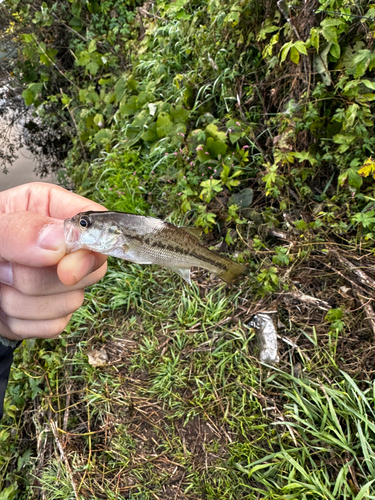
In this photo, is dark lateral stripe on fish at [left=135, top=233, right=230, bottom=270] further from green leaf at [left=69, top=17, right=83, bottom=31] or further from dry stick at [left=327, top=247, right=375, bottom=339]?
green leaf at [left=69, top=17, right=83, bottom=31]

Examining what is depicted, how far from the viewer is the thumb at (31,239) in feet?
5.17

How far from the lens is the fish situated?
1.74 meters

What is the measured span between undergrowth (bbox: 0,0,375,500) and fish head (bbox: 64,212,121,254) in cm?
165

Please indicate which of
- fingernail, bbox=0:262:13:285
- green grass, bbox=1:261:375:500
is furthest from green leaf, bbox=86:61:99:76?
fingernail, bbox=0:262:13:285

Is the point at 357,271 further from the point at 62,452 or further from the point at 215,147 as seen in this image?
the point at 62,452

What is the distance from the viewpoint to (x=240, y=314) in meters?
3.19

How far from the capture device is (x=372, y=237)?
290cm

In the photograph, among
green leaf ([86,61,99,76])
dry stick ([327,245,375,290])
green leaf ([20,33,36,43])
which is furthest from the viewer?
green leaf ([20,33,36,43])

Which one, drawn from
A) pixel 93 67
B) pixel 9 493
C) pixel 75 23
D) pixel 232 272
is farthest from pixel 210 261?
pixel 75 23

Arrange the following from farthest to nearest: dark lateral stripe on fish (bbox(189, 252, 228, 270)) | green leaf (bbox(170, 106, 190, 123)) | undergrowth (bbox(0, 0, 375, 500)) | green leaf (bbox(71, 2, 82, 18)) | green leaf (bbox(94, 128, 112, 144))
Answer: green leaf (bbox(71, 2, 82, 18)) → green leaf (bbox(94, 128, 112, 144)) → green leaf (bbox(170, 106, 190, 123)) → undergrowth (bbox(0, 0, 375, 500)) → dark lateral stripe on fish (bbox(189, 252, 228, 270))

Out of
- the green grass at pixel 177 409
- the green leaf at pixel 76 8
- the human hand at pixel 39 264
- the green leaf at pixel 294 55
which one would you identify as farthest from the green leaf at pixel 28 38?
the human hand at pixel 39 264

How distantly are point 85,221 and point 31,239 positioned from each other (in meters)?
0.28

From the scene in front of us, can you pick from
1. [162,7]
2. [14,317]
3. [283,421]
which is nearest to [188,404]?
[283,421]

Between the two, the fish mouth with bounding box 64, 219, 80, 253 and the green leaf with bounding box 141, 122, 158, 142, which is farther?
the green leaf with bounding box 141, 122, 158, 142
